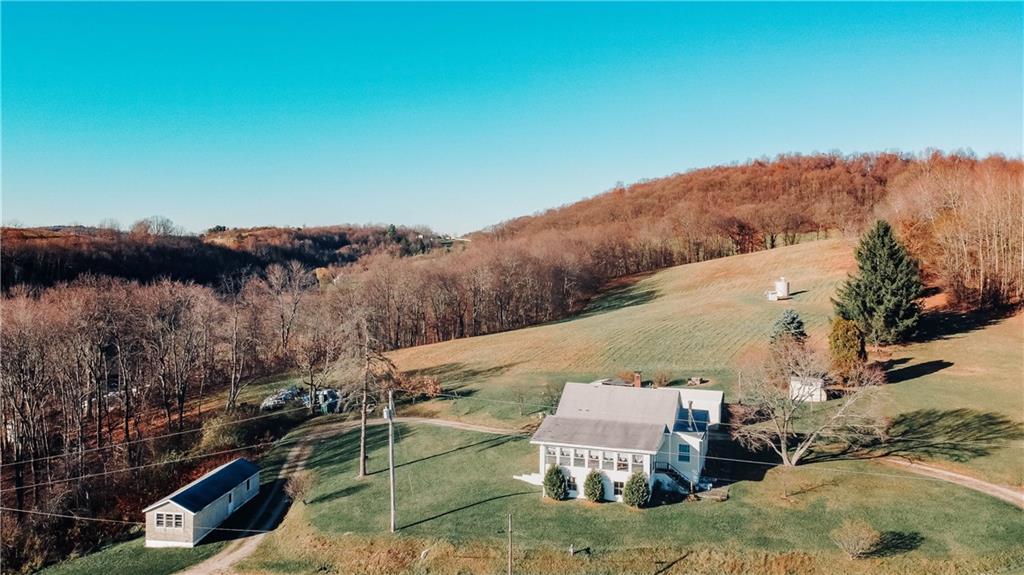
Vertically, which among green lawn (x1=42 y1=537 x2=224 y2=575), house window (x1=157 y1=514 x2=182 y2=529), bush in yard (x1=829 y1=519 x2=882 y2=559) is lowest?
green lawn (x1=42 y1=537 x2=224 y2=575)

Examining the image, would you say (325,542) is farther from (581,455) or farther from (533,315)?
(533,315)

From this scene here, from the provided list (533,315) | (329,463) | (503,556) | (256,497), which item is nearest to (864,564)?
(503,556)

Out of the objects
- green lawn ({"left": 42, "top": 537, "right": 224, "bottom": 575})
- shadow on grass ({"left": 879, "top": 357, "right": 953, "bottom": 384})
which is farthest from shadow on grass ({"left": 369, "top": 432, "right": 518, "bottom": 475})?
shadow on grass ({"left": 879, "top": 357, "right": 953, "bottom": 384})

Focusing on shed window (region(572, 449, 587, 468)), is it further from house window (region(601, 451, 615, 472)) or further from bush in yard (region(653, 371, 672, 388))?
bush in yard (region(653, 371, 672, 388))

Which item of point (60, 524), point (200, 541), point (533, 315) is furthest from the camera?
point (533, 315)

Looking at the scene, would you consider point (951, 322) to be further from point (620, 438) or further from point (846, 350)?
point (620, 438)

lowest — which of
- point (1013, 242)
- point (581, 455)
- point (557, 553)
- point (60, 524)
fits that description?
point (60, 524)
